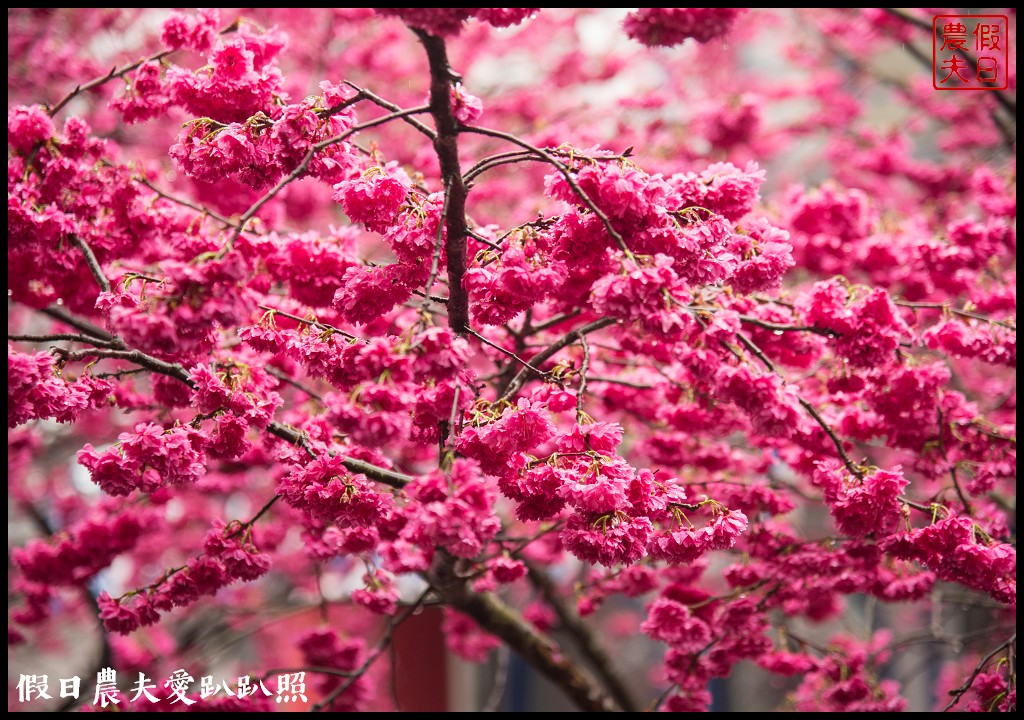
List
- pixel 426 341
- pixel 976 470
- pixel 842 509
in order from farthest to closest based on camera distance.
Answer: pixel 976 470 → pixel 842 509 → pixel 426 341

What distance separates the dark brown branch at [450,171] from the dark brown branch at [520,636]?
3.54 ft

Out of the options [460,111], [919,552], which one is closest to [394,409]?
[460,111]

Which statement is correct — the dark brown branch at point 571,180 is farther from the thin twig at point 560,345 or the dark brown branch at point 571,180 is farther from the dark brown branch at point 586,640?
the dark brown branch at point 586,640

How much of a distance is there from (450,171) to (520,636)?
1930 millimetres

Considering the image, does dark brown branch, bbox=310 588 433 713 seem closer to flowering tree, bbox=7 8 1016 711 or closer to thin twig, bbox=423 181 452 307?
flowering tree, bbox=7 8 1016 711

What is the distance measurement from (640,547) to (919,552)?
0.92 metres

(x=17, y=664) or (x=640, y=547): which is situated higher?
(x=640, y=547)

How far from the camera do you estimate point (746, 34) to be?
20.0 ft

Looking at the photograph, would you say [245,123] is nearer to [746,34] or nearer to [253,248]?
[253,248]

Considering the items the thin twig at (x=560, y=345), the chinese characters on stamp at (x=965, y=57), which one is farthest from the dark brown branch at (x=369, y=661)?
the chinese characters on stamp at (x=965, y=57)

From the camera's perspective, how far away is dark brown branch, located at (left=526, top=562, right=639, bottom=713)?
345 centimetres

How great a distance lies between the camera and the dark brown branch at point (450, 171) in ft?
5.04

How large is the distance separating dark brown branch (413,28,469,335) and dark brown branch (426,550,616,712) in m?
1.08

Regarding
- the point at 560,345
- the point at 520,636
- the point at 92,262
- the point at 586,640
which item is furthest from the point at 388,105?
the point at 586,640
